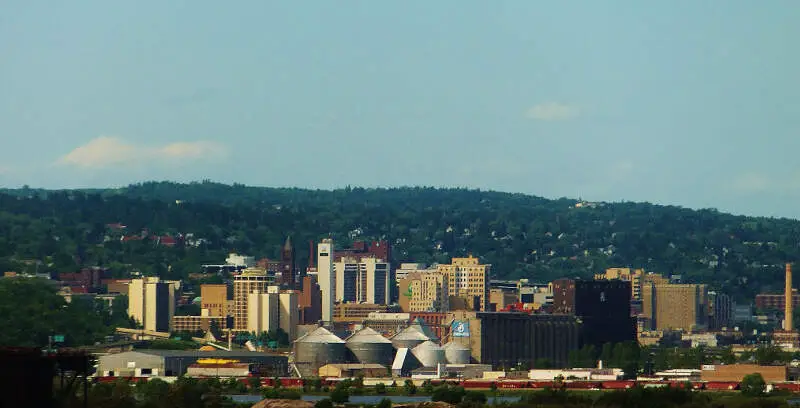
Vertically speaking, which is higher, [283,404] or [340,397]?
[283,404]

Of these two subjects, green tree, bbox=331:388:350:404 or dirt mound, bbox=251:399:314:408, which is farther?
green tree, bbox=331:388:350:404

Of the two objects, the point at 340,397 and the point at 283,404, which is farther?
the point at 340,397

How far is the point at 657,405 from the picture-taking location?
150 meters

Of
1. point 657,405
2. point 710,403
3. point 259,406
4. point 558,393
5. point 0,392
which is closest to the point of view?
point 0,392

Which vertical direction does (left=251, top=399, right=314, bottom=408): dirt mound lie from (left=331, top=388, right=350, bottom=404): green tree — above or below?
above

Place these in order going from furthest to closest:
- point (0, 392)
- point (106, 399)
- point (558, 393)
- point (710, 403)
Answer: point (558, 393) → point (710, 403) → point (106, 399) → point (0, 392)

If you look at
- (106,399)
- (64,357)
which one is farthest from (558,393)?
(64,357)

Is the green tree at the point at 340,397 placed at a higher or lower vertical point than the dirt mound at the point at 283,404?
lower

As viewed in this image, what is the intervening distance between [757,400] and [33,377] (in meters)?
75.4

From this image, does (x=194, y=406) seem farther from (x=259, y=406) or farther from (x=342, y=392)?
(x=342, y=392)

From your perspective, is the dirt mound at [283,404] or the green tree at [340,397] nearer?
the dirt mound at [283,404]

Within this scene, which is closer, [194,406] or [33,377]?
[33,377]

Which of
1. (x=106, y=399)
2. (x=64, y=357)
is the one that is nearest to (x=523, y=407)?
(x=106, y=399)

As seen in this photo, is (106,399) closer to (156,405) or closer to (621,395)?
(156,405)
